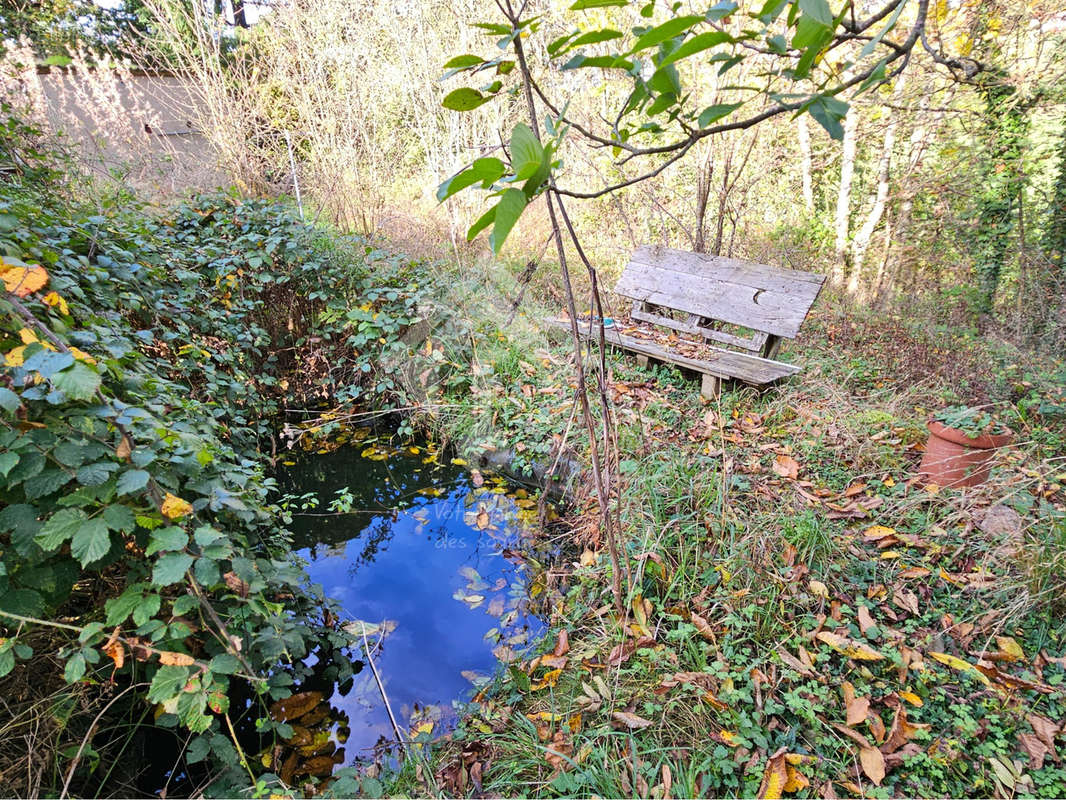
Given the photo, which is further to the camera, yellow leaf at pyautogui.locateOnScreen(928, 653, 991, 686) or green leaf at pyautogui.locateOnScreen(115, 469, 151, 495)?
yellow leaf at pyautogui.locateOnScreen(928, 653, 991, 686)

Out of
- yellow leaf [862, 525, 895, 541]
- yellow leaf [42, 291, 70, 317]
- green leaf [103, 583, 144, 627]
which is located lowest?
yellow leaf [862, 525, 895, 541]

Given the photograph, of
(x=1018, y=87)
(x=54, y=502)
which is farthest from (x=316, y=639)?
(x=1018, y=87)

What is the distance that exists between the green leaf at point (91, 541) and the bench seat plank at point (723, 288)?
11.6 feet

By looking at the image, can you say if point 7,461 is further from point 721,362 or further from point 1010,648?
point 721,362

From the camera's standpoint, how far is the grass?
1.55 metres

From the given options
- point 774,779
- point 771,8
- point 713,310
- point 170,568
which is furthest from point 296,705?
point 713,310

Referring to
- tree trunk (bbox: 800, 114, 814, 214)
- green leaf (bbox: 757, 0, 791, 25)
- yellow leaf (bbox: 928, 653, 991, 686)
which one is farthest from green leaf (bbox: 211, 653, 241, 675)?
tree trunk (bbox: 800, 114, 814, 214)

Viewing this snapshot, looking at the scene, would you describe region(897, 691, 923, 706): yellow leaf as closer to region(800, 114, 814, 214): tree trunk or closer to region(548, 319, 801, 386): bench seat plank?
region(548, 319, 801, 386): bench seat plank

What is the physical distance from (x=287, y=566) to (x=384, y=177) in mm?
4995

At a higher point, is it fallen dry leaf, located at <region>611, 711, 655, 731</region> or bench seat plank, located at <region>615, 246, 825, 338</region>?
bench seat plank, located at <region>615, 246, 825, 338</region>

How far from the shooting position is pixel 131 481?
4.12 feet

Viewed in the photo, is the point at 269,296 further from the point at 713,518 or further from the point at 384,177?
the point at 713,518

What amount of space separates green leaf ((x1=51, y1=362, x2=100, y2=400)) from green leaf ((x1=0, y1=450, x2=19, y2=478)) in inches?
6.9

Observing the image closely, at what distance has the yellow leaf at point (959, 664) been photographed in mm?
1658
